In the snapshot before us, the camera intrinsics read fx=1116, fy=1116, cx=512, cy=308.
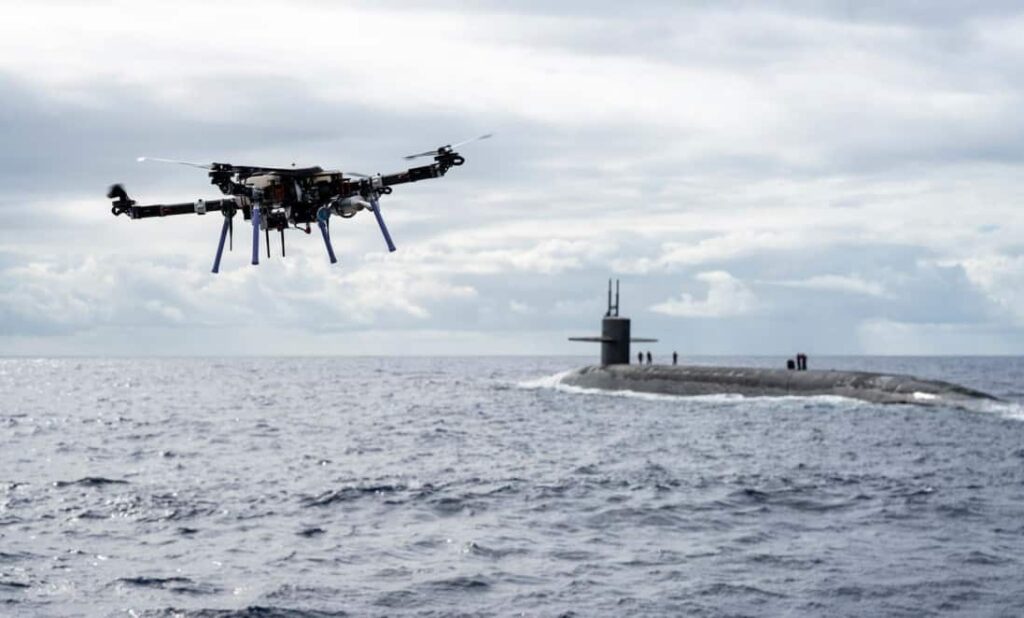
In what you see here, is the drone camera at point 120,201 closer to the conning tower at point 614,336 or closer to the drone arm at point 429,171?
the drone arm at point 429,171

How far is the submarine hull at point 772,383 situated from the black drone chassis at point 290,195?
66.8 m

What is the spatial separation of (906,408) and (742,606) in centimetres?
5099

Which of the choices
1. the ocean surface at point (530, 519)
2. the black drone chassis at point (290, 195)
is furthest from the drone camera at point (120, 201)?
the ocean surface at point (530, 519)

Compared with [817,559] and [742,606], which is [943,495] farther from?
[742,606]

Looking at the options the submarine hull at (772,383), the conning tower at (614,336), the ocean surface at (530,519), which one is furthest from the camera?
the conning tower at (614,336)

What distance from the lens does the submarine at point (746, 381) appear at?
74.2m

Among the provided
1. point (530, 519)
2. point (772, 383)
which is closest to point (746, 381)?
point (772, 383)

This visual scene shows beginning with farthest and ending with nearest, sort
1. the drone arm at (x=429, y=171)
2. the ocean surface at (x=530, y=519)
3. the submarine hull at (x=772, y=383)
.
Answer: the submarine hull at (x=772, y=383), the ocean surface at (x=530, y=519), the drone arm at (x=429, y=171)

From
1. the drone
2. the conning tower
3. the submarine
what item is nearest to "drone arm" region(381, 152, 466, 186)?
the drone

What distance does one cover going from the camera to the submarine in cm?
7425

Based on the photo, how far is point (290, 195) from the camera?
39.9 feet

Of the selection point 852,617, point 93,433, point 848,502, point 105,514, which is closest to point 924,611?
point 852,617

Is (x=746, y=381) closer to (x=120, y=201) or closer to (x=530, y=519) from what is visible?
(x=530, y=519)

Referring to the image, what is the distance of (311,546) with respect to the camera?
106ft
